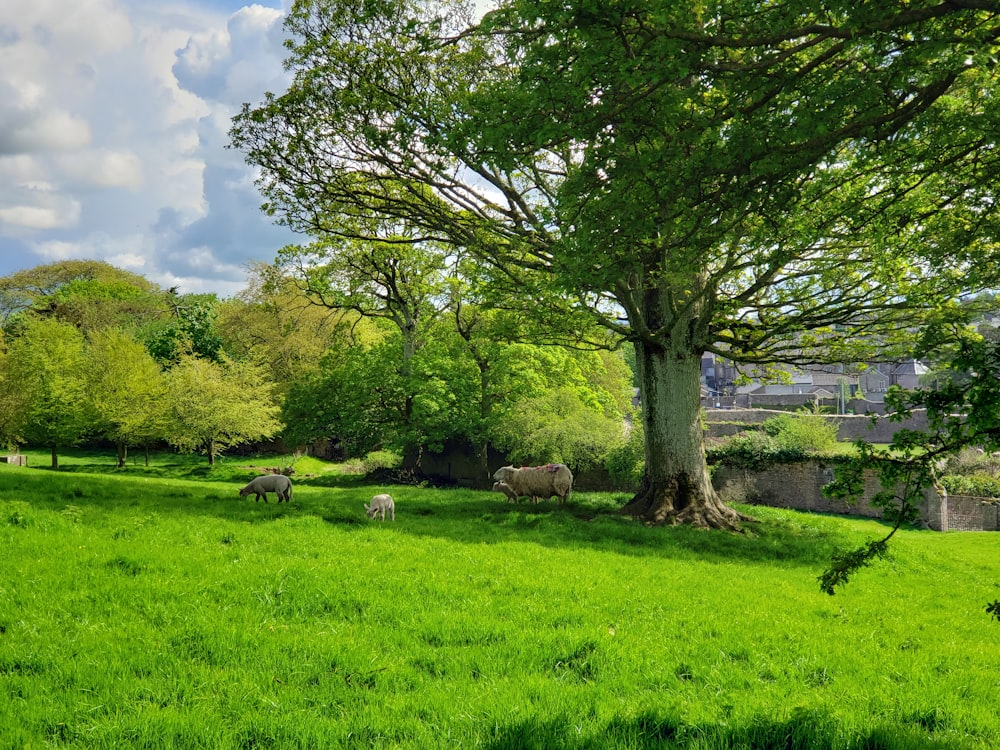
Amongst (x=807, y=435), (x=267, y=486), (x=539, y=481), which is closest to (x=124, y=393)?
(x=267, y=486)

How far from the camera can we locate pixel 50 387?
36.8 meters

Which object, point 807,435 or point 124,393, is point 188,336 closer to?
point 124,393

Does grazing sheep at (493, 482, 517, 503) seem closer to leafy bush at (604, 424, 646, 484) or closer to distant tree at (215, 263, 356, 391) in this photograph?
leafy bush at (604, 424, 646, 484)

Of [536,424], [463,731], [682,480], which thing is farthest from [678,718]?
[536,424]

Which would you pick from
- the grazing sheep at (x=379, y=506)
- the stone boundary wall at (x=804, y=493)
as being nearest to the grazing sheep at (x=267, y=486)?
the grazing sheep at (x=379, y=506)

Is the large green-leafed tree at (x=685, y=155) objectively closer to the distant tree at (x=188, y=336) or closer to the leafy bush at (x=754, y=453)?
the leafy bush at (x=754, y=453)

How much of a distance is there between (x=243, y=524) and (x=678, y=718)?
1015 cm

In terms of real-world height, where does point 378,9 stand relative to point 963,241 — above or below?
above

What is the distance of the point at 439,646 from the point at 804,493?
30.2 m

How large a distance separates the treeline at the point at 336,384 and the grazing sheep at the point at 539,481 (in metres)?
4.27

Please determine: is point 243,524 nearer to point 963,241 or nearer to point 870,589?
point 870,589

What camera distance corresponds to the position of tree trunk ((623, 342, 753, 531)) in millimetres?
18141

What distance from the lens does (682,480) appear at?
18.2 meters

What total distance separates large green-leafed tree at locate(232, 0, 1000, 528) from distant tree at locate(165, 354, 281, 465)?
792 inches
